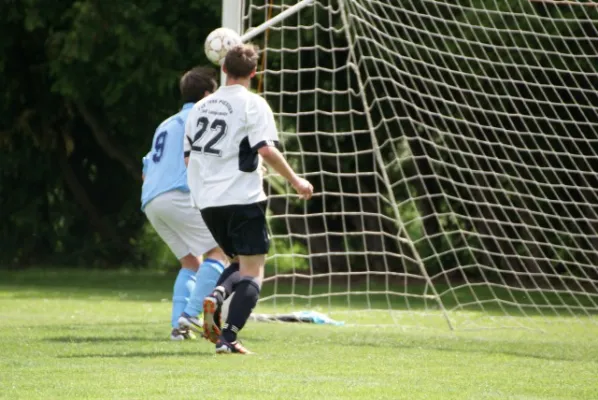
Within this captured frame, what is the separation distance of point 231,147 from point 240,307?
847 millimetres

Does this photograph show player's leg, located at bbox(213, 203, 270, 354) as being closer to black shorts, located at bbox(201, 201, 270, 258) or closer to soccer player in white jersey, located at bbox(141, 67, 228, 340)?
black shorts, located at bbox(201, 201, 270, 258)

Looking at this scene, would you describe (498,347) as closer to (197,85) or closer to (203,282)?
(203,282)

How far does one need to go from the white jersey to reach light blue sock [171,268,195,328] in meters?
1.20

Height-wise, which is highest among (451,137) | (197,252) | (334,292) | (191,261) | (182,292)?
(197,252)

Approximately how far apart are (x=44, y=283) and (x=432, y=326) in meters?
7.06

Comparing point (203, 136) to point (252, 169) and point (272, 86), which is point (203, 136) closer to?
point (252, 169)

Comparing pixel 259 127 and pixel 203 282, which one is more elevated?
pixel 259 127

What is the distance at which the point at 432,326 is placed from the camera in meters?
9.96

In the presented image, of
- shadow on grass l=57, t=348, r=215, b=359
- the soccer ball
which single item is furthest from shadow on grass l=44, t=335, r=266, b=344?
the soccer ball

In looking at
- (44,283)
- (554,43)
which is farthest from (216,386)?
(44,283)

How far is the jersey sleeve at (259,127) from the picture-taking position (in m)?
6.69

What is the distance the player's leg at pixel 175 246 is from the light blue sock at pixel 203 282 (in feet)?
0.62

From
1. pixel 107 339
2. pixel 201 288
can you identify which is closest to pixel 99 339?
pixel 107 339

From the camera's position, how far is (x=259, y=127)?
671 cm
